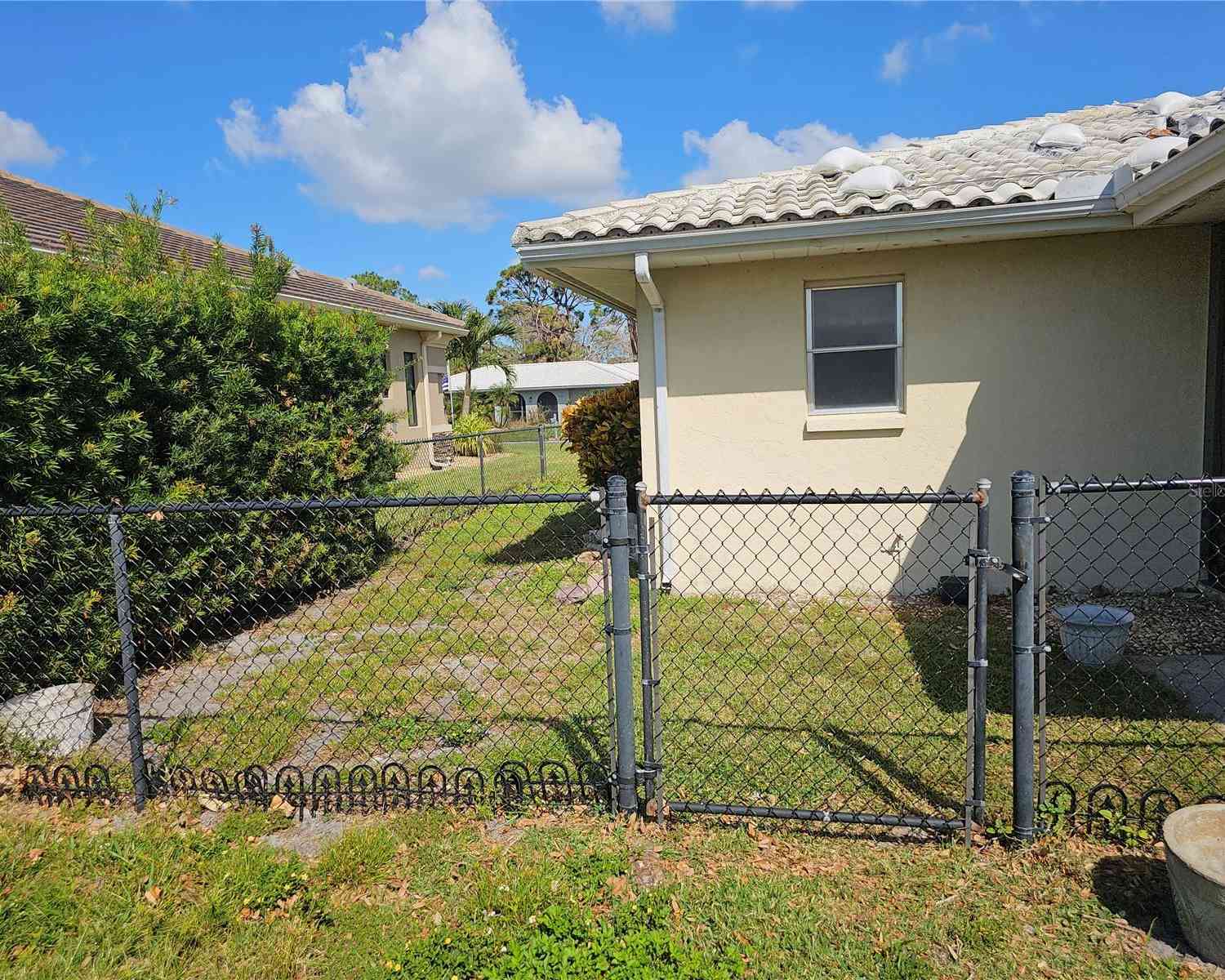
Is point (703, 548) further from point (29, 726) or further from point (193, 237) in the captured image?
point (193, 237)

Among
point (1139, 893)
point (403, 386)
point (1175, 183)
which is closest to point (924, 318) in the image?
point (1175, 183)

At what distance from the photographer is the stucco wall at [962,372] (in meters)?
6.08

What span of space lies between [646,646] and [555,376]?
38.7m

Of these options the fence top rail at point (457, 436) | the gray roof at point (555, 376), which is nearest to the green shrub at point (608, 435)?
the fence top rail at point (457, 436)

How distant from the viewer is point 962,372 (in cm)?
635

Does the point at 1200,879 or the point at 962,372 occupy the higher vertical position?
the point at 962,372

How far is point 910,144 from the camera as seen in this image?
334 inches

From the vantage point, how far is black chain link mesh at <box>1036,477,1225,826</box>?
10.0 feet

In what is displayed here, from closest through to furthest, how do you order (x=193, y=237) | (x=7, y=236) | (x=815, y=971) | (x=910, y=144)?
1. (x=815, y=971)
2. (x=7, y=236)
3. (x=910, y=144)
4. (x=193, y=237)

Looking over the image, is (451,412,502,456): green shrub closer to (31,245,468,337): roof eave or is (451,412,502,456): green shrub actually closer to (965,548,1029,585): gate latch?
(31,245,468,337): roof eave

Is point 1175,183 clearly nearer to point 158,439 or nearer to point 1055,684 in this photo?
point 1055,684

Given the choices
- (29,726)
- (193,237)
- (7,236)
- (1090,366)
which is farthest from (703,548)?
(193,237)

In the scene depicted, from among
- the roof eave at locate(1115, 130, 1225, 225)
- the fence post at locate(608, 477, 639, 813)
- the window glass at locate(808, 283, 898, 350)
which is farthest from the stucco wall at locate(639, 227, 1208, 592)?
the fence post at locate(608, 477, 639, 813)

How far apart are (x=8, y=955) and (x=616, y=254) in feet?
17.5
